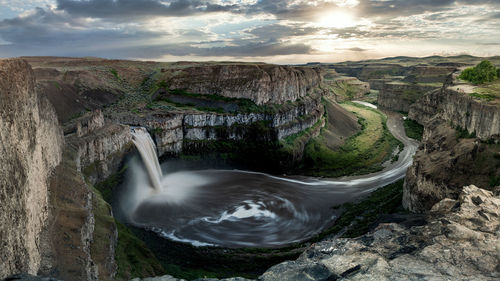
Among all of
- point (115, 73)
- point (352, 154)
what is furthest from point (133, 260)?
point (115, 73)

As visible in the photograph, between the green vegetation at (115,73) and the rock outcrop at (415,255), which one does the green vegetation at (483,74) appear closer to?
the rock outcrop at (415,255)

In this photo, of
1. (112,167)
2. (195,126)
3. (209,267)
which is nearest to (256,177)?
(195,126)

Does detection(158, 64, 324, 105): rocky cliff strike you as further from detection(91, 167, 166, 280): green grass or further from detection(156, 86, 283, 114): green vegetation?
detection(91, 167, 166, 280): green grass

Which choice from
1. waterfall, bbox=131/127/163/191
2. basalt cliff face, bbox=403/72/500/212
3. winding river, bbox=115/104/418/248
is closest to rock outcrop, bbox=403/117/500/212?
basalt cliff face, bbox=403/72/500/212

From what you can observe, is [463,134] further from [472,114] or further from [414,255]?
[414,255]

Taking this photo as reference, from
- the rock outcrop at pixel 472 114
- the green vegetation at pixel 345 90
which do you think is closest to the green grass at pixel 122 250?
the rock outcrop at pixel 472 114
